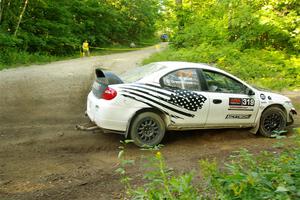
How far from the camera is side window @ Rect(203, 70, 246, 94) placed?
288 inches

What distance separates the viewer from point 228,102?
24.0 ft

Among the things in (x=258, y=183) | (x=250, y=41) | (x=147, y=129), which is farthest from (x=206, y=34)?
(x=258, y=183)

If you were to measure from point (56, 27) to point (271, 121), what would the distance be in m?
22.5

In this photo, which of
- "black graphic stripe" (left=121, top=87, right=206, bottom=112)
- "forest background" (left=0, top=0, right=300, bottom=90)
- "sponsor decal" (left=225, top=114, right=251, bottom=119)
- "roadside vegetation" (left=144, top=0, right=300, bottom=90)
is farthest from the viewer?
"forest background" (left=0, top=0, right=300, bottom=90)

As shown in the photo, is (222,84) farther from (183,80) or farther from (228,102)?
(183,80)

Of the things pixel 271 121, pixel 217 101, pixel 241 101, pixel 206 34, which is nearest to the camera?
pixel 217 101

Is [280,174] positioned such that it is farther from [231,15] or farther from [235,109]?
[231,15]

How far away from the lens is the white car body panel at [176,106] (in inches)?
264

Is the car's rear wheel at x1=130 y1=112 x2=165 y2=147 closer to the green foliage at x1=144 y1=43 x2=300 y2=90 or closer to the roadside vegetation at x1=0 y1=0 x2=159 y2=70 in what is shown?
the green foliage at x1=144 y1=43 x2=300 y2=90

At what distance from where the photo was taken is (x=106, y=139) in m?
7.38

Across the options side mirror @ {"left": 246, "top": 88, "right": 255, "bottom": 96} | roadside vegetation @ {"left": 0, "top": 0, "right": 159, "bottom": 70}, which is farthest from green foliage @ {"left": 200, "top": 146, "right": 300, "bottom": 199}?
roadside vegetation @ {"left": 0, "top": 0, "right": 159, "bottom": 70}

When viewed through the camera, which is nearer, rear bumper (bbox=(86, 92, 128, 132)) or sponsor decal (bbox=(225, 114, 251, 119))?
rear bumper (bbox=(86, 92, 128, 132))

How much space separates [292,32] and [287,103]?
32.7ft

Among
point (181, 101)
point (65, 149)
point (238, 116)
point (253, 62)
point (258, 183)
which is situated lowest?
point (65, 149)
